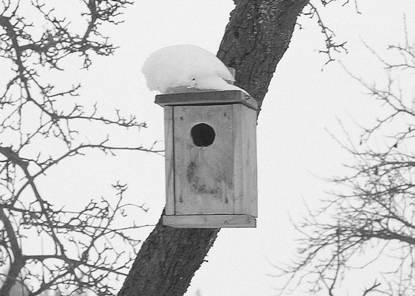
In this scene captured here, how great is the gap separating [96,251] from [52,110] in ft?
2.74

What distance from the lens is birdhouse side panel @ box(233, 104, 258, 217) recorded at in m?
2.88

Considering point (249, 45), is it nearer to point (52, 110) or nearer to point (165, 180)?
point (165, 180)

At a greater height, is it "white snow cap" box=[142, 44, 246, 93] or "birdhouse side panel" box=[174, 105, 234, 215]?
"white snow cap" box=[142, 44, 246, 93]

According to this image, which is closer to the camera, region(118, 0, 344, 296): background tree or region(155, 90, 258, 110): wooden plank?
region(155, 90, 258, 110): wooden plank

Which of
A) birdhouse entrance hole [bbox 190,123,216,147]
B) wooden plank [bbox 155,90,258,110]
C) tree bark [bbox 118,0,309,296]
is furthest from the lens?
tree bark [bbox 118,0,309,296]

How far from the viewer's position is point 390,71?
8516mm

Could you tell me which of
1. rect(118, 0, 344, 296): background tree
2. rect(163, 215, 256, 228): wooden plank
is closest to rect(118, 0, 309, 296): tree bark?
rect(118, 0, 344, 296): background tree

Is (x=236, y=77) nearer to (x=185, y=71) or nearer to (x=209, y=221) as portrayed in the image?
(x=185, y=71)

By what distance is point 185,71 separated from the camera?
2.88 meters

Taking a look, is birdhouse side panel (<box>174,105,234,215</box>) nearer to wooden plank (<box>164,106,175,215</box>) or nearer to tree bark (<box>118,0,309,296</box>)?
wooden plank (<box>164,106,175,215</box>)

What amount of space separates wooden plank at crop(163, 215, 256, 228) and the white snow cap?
17.2 inches

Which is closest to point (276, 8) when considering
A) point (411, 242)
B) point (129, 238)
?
point (129, 238)

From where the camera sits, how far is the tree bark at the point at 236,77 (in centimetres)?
316

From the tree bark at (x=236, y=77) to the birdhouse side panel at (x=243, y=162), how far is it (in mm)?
259
